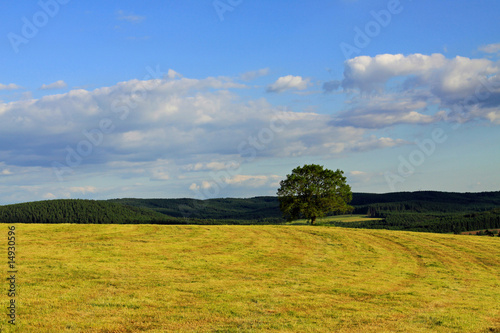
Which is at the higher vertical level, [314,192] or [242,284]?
[314,192]

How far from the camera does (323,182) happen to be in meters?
78.8

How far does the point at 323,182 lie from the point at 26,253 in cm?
5794

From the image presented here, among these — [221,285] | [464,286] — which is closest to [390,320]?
[221,285]

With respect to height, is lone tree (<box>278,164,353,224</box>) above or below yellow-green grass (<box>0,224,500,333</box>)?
above

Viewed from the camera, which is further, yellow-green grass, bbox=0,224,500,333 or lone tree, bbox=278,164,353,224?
lone tree, bbox=278,164,353,224

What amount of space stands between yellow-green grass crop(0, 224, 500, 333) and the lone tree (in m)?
27.1

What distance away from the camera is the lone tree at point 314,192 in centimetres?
7762

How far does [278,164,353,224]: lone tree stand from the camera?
77625 mm

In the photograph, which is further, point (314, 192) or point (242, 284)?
point (314, 192)

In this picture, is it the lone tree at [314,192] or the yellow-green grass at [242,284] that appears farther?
the lone tree at [314,192]

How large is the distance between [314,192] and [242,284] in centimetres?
5385

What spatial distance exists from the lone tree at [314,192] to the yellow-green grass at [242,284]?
27.1 meters

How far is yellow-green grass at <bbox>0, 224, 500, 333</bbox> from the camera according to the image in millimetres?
17219

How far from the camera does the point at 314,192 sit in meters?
77.4
